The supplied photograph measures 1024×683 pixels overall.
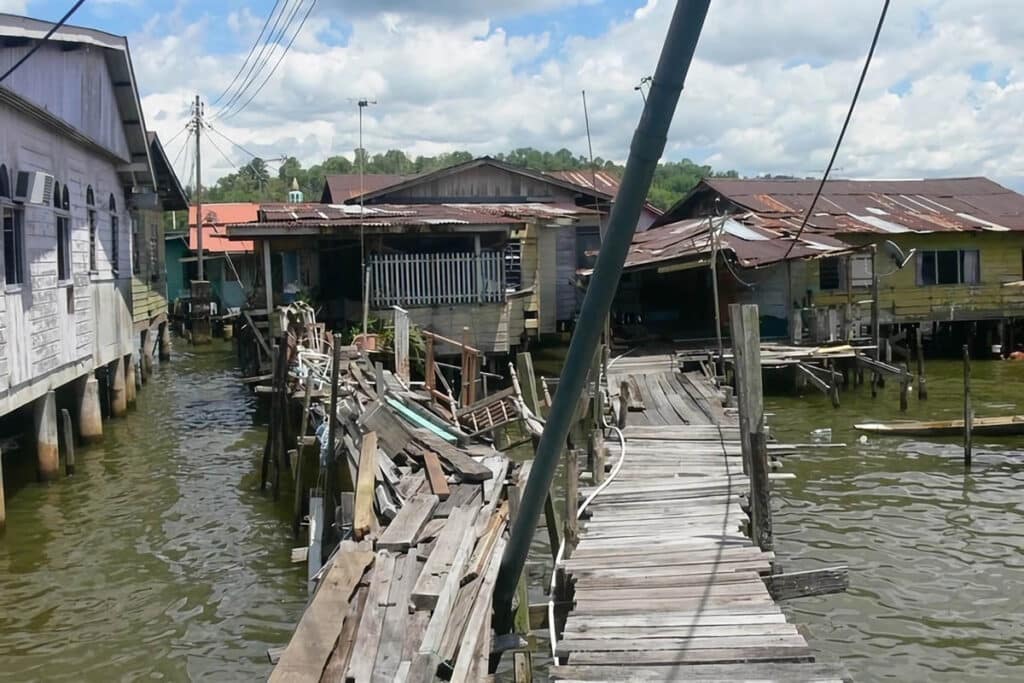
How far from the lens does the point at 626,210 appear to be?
4.20 m

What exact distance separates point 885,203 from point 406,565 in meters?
29.6

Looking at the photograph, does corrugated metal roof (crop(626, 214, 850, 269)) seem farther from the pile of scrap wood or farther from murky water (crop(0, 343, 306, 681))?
the pile of scrap wood

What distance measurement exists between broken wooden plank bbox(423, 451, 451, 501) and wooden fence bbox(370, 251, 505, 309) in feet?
36.0

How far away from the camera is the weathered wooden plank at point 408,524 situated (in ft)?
25.7

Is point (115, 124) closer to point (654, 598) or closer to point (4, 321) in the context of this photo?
point (4, 321)

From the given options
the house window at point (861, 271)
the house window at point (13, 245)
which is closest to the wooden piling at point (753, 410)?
the house window at point (13, 245)

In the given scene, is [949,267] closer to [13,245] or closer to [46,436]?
[46,436]

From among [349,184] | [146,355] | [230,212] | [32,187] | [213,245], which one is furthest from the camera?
[230,212]

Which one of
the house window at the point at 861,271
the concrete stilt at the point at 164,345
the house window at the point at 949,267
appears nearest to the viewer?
the house window at the point at 861,271

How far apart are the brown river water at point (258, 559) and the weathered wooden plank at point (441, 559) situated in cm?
171

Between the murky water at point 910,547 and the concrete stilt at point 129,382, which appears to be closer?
the murky water at point 910,547

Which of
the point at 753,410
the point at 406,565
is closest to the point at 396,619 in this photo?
the point at 406,565

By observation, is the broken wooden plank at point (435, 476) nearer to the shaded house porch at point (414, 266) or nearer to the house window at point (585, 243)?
the shaded house porch at point (414, 266)

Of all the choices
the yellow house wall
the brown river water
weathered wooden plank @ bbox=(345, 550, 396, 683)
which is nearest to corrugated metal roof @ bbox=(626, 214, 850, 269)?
the yellow house wall
